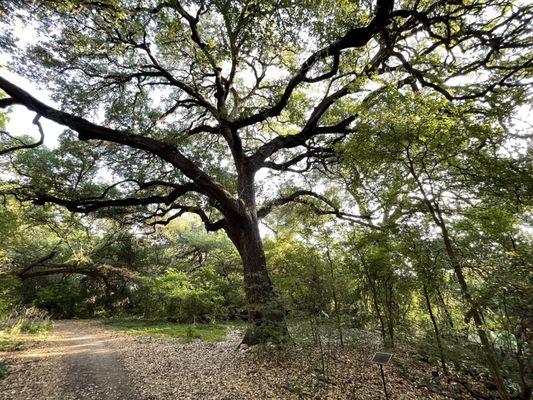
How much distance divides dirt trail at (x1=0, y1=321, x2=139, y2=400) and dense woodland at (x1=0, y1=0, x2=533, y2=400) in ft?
7.58

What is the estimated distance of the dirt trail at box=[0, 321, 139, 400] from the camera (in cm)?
421

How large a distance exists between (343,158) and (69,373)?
695 centimetres

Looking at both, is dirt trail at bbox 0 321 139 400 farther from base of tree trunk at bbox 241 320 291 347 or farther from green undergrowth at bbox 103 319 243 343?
base of tree trunk at bbox 241 320 291 347

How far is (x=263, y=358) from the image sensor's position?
5.10 meters

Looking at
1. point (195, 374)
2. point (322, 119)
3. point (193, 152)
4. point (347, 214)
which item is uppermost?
point (322, 119)

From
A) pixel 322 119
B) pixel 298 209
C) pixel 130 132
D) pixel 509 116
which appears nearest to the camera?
pixel 509 116

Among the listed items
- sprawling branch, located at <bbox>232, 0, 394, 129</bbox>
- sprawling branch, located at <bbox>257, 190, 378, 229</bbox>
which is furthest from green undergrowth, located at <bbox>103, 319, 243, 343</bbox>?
sprawling branch, located at <bbox>232, 0, 394, 129</bbox>

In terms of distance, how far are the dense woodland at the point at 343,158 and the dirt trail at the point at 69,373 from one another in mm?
2309

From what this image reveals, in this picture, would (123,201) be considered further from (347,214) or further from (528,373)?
(528,373)

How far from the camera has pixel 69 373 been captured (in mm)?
5215

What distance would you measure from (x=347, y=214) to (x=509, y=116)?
14.9 ft

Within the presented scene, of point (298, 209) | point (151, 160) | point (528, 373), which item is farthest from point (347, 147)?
point (151, 160)

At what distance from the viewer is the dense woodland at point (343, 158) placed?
10.6 ft

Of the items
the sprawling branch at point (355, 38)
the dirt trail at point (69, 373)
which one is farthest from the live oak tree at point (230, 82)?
the dirt trail at point (69, 373)
